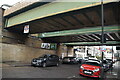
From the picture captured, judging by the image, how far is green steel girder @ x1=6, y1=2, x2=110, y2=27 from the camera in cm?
908

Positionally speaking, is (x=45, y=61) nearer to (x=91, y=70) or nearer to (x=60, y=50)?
(x=91, y=70)

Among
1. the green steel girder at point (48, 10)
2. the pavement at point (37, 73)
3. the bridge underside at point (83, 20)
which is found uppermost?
the green steel girder at point (48, 10)

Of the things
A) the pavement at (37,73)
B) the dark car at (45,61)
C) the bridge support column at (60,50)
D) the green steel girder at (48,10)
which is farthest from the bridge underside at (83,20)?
the bridge support column at (60,50)

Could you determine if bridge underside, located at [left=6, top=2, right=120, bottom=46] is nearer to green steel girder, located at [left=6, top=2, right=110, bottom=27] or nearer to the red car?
green steel girder, located at [left=6, top=2, right=110, bottom=27]

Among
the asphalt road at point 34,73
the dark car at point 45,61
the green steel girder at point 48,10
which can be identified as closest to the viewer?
the asphalt road at point 34,73

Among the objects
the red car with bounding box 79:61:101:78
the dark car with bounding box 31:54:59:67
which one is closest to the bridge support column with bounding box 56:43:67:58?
the dark car with bounding box 31:54:59:67

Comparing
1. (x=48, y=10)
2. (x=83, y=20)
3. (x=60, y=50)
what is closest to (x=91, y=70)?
(x=83, y=20)

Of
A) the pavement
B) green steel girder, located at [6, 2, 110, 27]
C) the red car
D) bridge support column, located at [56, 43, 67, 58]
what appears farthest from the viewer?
bridge support column, located at [56, 43, 67, 58]

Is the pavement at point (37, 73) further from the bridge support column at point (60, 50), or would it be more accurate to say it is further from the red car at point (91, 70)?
the bridge support column at point (60, 50)

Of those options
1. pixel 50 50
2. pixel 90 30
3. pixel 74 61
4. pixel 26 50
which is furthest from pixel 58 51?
pixel 90 30

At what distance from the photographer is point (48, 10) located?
1092 centimetres

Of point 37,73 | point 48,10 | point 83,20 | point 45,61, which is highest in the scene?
point 48,10

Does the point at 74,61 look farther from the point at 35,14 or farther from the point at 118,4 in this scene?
the point at 118,4

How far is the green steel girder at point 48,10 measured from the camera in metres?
9.08
